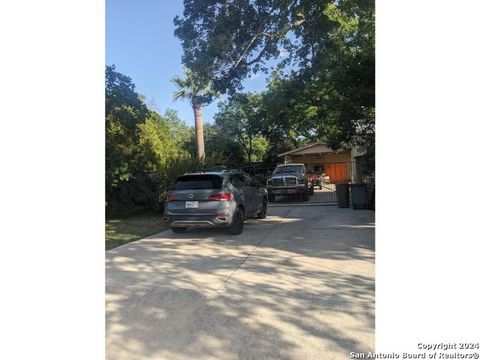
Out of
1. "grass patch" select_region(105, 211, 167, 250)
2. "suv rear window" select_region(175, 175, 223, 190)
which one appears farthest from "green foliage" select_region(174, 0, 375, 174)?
"grass patch" select_region(105, 211, 167, 250)

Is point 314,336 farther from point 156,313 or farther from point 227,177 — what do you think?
point 227,177

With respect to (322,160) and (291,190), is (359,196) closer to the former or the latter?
(291,190)

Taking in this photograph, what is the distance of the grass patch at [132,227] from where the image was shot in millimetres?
9766


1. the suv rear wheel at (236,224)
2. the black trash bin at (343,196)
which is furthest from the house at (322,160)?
the suv rear wheel at (236,224)

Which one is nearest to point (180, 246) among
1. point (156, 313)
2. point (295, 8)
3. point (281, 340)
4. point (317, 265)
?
point (317, 265)

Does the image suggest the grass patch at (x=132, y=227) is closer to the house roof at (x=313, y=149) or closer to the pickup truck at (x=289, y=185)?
the pickup truck at (x=289, y=185)

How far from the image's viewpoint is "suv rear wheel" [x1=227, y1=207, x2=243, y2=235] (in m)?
9.75

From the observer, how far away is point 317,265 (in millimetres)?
6488

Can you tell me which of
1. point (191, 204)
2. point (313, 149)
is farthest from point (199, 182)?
point (313, 149)

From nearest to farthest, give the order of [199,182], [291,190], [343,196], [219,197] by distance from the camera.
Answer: [219,197]
[199,182]
[343,196]
[291,190]

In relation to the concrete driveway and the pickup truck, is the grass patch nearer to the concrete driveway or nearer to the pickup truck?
the concrete driveway

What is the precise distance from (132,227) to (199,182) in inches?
132

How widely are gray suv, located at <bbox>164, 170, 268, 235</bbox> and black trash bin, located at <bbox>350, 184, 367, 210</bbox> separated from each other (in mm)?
5988

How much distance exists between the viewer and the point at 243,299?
488 centimetres
